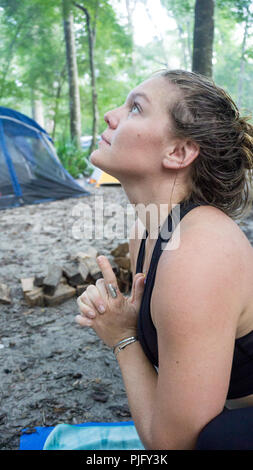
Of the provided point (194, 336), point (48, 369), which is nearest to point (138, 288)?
point (194, 336)

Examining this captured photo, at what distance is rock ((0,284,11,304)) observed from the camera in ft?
9.90

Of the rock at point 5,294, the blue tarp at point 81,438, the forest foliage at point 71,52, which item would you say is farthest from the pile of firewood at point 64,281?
the forest foliage at point 71,52

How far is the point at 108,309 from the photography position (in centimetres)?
133

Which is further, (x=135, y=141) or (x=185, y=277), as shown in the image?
(x=135, y=141)

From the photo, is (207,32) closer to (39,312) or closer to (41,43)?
(39,312)

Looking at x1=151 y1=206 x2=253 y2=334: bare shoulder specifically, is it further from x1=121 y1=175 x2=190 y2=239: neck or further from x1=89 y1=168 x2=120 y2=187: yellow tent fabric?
x1=89 y1=168 x2=120 y2=187: yellow tent fabric

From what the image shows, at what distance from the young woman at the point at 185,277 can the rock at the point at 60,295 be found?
1.65m

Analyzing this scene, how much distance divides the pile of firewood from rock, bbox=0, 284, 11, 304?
142mm

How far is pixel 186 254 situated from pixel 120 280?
91.0 inches

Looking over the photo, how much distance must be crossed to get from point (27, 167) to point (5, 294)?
16.2 feet

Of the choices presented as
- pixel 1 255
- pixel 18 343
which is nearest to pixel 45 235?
pixel 1 255

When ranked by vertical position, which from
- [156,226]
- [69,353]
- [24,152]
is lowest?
[69,353]

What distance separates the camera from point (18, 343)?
251 centimetres

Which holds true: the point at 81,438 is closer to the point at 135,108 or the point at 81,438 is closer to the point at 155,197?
the point at 155,197
